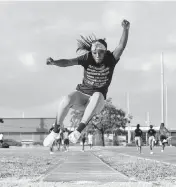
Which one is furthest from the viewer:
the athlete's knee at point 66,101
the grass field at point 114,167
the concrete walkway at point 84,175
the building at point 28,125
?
the grass field at point 114,167

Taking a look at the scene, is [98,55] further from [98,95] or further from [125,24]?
[125,24]

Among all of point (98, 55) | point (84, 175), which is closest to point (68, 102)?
point (98, 55)

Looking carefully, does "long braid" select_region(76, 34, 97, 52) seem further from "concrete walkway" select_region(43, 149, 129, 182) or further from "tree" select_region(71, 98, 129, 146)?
"concrete walkway" select_region(43, 149, 129, 182)

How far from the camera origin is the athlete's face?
5.97 m

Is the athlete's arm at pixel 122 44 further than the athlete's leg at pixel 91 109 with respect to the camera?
Yes

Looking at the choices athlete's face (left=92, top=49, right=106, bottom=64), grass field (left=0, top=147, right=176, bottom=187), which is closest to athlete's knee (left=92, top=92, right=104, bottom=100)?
athlete's face (left=92, top=49, right=106, bottom=64)

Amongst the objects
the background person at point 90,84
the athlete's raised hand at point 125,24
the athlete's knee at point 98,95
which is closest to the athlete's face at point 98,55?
the background person at point 90,84

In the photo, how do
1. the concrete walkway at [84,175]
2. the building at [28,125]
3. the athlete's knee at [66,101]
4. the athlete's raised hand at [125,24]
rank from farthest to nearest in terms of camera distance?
the concrete walkway at [84,175], the building at [28,125], the athlete's raised hand at [125,24], the athlete's knee at [66,101]

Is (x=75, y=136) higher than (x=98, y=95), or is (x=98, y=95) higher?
(x=98, y=95)

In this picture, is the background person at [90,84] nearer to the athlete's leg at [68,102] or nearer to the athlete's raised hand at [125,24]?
the athlete's leg at [68,102]

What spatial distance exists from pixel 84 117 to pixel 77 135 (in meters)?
0.25

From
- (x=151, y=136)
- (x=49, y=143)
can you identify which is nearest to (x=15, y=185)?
(x=49, y=143)

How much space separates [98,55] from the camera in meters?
5.98

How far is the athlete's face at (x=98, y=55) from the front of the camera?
597cm
